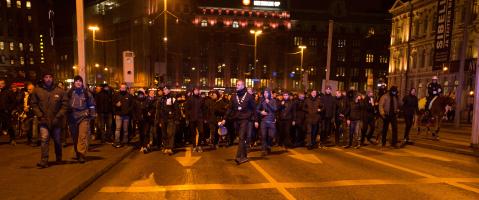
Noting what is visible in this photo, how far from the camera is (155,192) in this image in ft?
23.4

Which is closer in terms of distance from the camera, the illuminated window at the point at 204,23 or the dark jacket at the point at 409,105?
the dark jacket at the point at 409,105

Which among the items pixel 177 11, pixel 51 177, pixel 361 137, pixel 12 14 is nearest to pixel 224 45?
pixel 177 11

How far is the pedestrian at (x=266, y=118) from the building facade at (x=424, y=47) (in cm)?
3096

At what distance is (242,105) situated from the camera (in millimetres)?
9984

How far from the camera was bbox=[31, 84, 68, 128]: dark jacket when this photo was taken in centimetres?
842

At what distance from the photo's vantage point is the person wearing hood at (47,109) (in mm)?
8398

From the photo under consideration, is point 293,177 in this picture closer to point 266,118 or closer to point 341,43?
point 266,118

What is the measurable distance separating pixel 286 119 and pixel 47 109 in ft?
25.8

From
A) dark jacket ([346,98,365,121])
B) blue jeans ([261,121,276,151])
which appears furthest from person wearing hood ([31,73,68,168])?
dark jacket ([346,98,365,121])

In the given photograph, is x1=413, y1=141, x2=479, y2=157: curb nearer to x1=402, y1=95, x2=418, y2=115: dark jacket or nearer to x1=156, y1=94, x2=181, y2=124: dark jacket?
x1=402, y1=95, x2=418, y2=115: dark jacket

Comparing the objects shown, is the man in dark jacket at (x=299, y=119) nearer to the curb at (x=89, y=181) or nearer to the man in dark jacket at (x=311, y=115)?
the man in dark jacket at (x=311, y=115)

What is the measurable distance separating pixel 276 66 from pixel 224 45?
1427 cm

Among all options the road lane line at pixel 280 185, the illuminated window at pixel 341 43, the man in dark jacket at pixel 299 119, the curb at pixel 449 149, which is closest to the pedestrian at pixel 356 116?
the man in dark jacket at pixel 299 119

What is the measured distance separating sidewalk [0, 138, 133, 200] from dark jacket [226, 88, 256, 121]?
3.41 m
